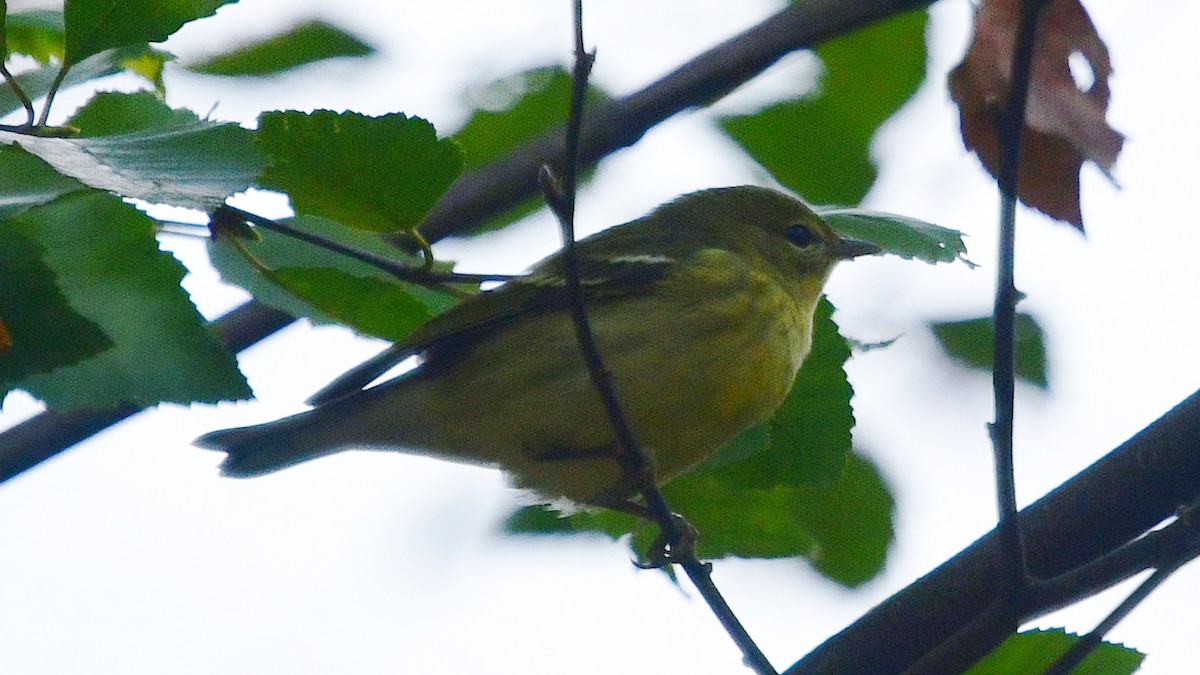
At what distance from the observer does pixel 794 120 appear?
384 centimetres

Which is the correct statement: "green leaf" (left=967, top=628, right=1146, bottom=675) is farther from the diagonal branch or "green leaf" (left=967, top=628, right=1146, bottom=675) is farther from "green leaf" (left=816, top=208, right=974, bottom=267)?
the diagonal branch

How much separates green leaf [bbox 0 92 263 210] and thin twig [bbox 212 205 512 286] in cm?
29

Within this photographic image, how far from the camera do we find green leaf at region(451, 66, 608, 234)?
4145mm

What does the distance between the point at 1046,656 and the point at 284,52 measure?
252 cm

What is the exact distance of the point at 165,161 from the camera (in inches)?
86.0

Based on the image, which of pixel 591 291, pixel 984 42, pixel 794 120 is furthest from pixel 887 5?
pixel 984 42

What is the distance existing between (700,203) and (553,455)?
1.79m

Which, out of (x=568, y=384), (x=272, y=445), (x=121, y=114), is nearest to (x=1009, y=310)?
(x=121, y=114)

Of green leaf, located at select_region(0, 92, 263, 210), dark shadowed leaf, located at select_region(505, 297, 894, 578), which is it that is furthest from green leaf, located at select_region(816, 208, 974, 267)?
green leaf, located at select_region(0, 92, 263, 210)

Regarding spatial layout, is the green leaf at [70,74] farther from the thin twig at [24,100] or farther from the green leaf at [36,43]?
the green leaf at [36,43]

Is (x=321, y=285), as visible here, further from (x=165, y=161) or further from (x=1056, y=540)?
(x=1056, y=540)

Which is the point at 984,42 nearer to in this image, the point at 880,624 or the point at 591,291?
the point at 880,624

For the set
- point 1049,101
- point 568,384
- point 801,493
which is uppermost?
point 568,384

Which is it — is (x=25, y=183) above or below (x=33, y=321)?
above
